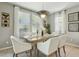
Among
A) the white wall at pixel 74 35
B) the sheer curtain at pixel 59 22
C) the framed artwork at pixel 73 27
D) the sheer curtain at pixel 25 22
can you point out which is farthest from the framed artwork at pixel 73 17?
the sheer curtain at pixel 25 22

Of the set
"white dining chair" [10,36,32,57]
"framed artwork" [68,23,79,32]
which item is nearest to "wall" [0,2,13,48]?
"white dining chair" [10,36,32,57]

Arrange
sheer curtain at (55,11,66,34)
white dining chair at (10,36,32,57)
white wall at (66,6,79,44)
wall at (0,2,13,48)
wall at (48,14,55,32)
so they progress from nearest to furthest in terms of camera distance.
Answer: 1. white dining chair at (10,36,32,57)
2. wall at (0,2,13,48)
3. white wall at (66,6,79,44)
4. sheer curtain at (55,11,66,34)
5. wall at (48,14,55,32)

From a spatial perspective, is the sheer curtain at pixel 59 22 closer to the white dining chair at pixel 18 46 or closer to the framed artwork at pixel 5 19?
the framed artwork at pixel 5 19

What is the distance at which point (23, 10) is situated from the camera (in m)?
5.95

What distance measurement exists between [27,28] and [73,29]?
3.01 meters

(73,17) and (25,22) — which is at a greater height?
(73,17)

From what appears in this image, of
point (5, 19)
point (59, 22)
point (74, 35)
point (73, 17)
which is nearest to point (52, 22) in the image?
point (59, 22)

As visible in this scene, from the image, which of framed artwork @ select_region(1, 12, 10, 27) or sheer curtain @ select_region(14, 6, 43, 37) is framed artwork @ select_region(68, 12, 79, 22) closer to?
sheer curtain @ select_region(14, 6, 43, 37)

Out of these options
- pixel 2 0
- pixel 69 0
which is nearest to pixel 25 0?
pixel 2 0

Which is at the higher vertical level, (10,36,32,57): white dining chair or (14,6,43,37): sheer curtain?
(14,6,43,37): sheer curtain

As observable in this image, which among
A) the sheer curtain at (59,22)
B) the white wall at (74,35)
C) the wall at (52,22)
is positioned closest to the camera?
the white wall at (74,35)

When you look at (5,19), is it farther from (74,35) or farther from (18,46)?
(74,35)

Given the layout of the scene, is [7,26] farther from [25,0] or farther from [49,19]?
[49,19]

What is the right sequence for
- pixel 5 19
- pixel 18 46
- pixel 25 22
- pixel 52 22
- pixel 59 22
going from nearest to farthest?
pixel 18 46 → pixel 5 19 → pixel 25 22 → pixel 59 22 → pixel 52 22
